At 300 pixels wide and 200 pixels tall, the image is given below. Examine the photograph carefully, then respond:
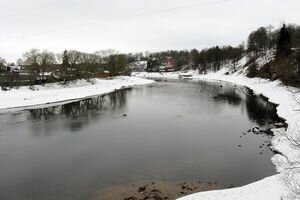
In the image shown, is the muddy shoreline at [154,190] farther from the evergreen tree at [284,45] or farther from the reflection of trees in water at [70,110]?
the evergreen tree at [284,45]

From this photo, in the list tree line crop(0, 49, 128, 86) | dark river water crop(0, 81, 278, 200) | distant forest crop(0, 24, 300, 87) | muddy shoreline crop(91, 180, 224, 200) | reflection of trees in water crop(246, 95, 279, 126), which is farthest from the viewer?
tree line crop(0, 49, 128, 86)

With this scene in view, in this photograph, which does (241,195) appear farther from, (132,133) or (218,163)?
(132,133)

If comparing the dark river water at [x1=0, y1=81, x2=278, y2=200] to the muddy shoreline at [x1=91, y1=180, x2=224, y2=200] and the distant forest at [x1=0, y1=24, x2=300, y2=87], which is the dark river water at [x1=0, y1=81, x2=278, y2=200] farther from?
the distant forest at [x1=0, y1=24, x2=300, y2=87]

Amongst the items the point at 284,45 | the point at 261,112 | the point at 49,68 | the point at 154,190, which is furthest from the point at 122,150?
the point at 284,45

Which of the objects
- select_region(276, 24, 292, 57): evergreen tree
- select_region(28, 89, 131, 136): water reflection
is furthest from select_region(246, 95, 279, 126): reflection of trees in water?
select_region(276, 24, 292, 57): evergreen tree

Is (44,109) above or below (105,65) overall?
below

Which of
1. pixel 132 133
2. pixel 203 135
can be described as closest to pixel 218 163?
pixel 203 135

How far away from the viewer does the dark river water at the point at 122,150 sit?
1256cm

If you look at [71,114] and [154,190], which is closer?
Answer: [154,190]

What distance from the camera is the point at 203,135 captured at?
65.8ft

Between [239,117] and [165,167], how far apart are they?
15288mm

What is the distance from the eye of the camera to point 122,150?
1673 cm

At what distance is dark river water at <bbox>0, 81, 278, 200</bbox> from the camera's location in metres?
12.6

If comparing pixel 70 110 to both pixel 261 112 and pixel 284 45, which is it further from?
pixel 284 45
